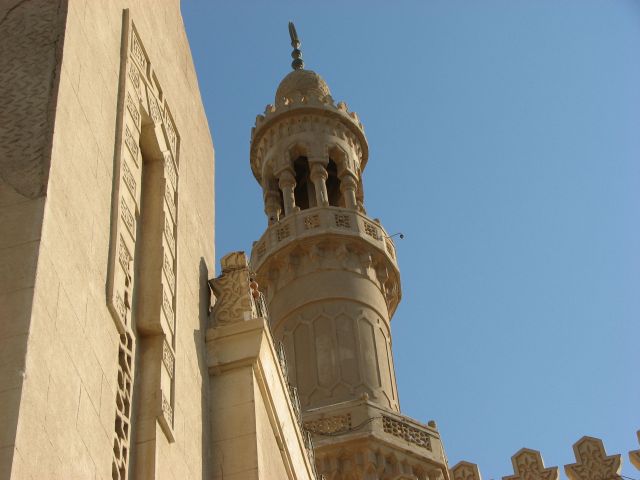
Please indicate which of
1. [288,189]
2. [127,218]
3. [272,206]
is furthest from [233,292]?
[272,206]

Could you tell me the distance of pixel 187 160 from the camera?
7645 mm

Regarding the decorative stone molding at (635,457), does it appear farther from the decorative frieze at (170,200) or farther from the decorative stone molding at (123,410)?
the decorative stone molding at (123,410)

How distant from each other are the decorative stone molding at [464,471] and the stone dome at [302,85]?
7869mm

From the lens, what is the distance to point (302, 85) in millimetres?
21375

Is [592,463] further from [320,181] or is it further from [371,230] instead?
[320,181]

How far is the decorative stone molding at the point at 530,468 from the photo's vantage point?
1652 cm

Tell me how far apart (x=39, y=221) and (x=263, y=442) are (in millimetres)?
2634

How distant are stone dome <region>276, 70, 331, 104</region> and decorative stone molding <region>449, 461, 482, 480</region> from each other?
310 inches

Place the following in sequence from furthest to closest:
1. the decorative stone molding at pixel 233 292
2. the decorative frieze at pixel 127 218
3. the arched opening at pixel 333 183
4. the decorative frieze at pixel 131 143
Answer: the arched opening at pixel 333 183 → the decorative stone molding at pixel 233 292 → the decorative frieze at pixel 131 143 → the decorative frieze at pixel 127 218

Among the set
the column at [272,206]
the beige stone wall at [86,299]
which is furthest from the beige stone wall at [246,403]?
the column at [272,206]

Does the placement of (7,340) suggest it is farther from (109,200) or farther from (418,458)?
(418,458)

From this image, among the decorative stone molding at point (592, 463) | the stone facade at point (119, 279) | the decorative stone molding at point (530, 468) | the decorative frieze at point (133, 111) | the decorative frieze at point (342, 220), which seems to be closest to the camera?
the stone facade at point (119, 279)

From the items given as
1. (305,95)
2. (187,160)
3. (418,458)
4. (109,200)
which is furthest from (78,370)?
(305,95)

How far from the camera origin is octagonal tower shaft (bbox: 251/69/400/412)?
16.3 meters
